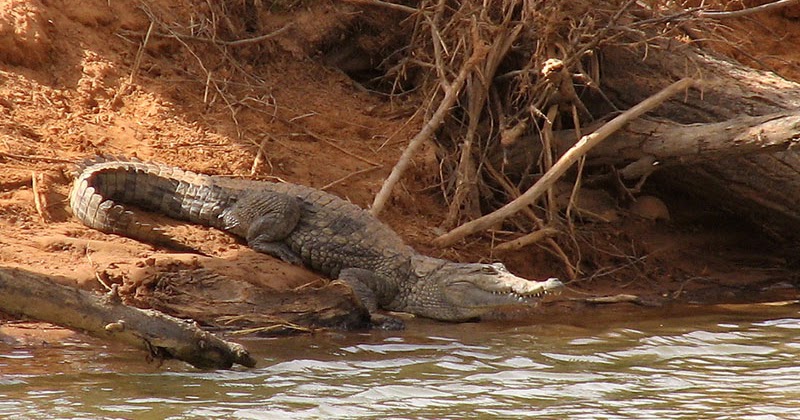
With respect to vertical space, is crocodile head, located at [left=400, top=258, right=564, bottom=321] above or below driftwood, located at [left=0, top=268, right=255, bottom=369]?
above

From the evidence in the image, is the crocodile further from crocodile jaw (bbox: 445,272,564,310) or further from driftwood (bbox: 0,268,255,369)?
driftwood (bbox: 0,268,255,369)

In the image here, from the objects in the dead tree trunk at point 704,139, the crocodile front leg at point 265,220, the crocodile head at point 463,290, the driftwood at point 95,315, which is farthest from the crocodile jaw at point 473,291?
the driftwood at point 95,315

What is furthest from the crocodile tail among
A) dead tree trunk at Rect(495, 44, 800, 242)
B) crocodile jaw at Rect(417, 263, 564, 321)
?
dead tree trunk at Rect(495, 44, 800, 242)

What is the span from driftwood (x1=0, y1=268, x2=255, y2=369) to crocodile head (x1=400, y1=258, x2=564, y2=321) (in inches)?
93.1

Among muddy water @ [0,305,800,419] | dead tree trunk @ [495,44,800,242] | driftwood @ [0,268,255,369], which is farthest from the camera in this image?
dead tree trunk @ [495,44,800,242]

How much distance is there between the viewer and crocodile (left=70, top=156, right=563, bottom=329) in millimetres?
7113

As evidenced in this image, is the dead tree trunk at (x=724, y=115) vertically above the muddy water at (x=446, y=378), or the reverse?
the dead tree trunk at (x=724, y=115)

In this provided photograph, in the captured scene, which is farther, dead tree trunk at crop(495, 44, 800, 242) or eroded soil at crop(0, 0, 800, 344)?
dead tree trunk at crop(495, 44, 800, 242)

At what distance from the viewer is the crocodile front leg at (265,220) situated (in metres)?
7.22

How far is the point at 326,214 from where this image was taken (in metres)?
7.42

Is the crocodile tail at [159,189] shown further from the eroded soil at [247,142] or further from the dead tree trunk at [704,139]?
the dead tree trunk at [704,139]

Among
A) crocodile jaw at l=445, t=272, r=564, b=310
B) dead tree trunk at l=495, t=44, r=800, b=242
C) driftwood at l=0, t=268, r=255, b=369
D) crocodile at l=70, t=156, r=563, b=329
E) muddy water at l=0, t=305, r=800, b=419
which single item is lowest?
muddy water at l=0, t=305, r=800, b=419

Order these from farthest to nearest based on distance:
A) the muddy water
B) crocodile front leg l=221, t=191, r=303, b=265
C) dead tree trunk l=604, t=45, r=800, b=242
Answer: dead tree trunk l=604, t=45, r=800, b=242 < crocodile front leg l=221, t=191, r=303, b=265 < the muddy water

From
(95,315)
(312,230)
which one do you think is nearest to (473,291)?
(312,230)
